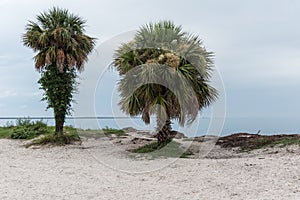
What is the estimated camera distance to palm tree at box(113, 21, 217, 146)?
8.60 m

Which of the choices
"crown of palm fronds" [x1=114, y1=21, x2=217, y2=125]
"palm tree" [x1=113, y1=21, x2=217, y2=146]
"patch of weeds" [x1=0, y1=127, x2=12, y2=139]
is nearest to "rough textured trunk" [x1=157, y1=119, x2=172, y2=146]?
"palm tree" [x1=113, y1=21, x2=217, y2=146]

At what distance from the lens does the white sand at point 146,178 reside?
5336mm

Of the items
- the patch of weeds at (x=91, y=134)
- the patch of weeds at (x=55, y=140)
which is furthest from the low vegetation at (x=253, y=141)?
the patch of weeds at (x=55, y=140)

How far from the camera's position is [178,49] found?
895 cm

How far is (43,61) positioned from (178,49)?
15.0 ft

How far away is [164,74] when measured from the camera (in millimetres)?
8562

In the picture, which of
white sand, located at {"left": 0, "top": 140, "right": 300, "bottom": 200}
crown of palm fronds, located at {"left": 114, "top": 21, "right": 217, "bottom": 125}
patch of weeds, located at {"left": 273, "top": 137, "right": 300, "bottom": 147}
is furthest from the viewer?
patch of weeds, located at {"left": 273, "top": 137, "right": 300, "bottom": 147}

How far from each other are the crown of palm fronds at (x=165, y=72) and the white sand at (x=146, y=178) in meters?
1.43

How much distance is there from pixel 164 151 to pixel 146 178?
2595 mm

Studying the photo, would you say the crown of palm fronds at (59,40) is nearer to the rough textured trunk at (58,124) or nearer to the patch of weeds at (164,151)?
the rough textured trunk at (58,124)

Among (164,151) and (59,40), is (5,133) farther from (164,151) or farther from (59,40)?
(164,151)

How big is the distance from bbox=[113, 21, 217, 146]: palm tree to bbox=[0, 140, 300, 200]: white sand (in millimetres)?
1371

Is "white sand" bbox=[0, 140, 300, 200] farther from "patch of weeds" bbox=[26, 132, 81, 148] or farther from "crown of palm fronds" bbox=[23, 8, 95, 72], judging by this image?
"crown of palm fronds" bbox=[23, 8, 95, 72]

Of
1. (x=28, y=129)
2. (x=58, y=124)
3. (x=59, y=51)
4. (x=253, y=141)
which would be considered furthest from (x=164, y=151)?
(x=28, y=129)
